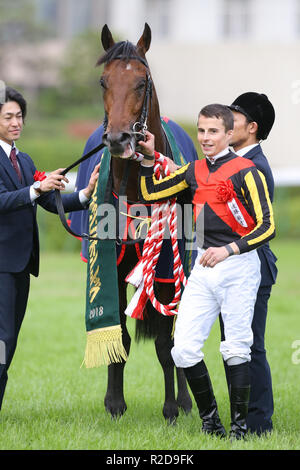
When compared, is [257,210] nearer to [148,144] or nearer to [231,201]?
[231,201]

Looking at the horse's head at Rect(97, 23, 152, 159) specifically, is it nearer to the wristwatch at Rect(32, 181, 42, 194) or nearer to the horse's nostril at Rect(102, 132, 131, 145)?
the horse's nostril at Rect(102, 132, 131, 145)

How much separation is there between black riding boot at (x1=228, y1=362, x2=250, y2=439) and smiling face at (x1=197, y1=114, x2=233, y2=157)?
111 centimetres

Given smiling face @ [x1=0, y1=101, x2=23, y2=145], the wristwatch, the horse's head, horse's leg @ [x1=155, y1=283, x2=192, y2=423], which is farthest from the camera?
horse's leg @ [x1=155, y1=283, x2=192, y2=423]

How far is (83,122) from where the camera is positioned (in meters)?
22.9

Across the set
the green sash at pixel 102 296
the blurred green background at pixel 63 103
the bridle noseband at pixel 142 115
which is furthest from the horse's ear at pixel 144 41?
the blurred green background at pixel 63 103

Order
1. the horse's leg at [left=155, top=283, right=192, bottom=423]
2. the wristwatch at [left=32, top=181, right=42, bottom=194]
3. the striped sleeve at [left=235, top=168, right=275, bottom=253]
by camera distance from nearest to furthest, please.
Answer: the striped sleeve at [left=235, top=168, right=275, bottom=253] → the wristwatch at [left=32, top=181, right=42, bottom=194] → the horse's leg at [left=155, top=283, right=192, bottom=423]

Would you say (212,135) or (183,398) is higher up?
(212,135)

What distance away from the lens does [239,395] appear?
3867mm

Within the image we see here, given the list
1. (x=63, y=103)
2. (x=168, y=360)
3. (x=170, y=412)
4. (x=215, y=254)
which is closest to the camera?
(x=215, y=254)

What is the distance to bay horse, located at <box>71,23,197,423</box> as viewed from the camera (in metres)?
3.91

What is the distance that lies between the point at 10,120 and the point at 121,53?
715mm

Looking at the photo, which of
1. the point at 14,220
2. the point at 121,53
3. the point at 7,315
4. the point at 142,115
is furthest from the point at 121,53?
the point at 7,315

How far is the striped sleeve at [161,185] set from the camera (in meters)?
4.04

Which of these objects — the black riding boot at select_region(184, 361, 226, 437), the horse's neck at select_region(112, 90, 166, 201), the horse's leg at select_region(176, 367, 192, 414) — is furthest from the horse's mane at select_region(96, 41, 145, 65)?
the horse's leg at select_region(176, 367, 192, 414)
